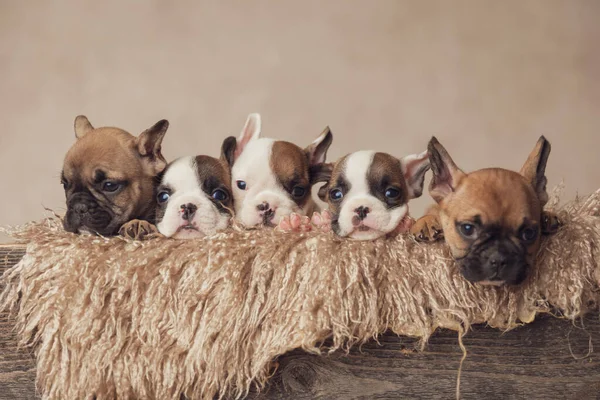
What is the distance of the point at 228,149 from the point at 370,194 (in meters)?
0.41

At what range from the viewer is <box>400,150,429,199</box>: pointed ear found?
173 cm

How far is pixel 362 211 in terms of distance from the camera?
1.52 m

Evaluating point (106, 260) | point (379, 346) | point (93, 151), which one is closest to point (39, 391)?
point (106, 260)

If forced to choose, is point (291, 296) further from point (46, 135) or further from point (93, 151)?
point (46, 135)

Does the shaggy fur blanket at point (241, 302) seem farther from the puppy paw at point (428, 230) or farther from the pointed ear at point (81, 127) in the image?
the pointed ear at point (81, 127)

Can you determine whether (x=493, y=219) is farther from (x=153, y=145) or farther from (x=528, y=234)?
(x=153, y=145)

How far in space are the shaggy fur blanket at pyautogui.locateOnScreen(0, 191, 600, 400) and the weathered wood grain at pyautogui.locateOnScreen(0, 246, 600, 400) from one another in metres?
0.04

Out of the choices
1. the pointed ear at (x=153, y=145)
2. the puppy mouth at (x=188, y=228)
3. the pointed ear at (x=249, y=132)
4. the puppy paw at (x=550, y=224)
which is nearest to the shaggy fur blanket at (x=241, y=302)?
the puppy paw at (x=550, y=224)

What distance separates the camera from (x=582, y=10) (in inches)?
125

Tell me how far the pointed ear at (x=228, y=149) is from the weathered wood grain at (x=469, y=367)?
595mm

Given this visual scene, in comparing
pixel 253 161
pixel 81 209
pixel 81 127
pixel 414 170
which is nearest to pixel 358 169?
pixel 414 170

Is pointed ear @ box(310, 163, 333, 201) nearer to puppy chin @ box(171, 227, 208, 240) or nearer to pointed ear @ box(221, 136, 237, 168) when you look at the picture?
pointed ear @ box(221, 136, 237, 168)

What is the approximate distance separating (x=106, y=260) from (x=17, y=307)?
0.77 feet

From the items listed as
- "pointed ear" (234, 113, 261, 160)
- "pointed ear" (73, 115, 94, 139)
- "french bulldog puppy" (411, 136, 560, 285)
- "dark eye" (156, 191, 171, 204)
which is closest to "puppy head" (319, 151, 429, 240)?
"french bulldog puppy" (411, 136, 560, 285)
